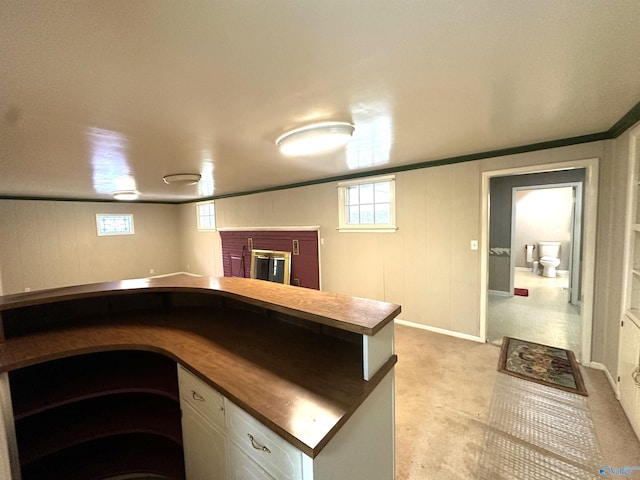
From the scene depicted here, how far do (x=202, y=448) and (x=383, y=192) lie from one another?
3.53 meters

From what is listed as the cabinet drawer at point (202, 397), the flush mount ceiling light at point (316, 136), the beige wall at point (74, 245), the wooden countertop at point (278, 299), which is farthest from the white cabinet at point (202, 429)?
the beige wall at point (74, 245)

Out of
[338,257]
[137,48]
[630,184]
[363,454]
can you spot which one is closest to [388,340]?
[363,454]

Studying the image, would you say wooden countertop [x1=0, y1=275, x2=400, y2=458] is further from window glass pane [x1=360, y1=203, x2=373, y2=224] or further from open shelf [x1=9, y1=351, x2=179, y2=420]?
window glass pane [x1=360, y1=203, x2=373, y2=224]

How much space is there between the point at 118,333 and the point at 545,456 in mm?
2880

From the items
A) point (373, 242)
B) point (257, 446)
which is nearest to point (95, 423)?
point (257, 446)

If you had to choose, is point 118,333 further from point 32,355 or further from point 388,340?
point 388,340

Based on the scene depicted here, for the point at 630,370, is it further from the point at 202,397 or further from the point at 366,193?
the point at 366,193

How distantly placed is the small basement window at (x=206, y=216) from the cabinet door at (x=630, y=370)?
23.7 ft

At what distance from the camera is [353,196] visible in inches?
170

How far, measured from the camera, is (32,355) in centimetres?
144

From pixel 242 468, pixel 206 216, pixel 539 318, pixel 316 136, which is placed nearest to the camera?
pixel 242 468

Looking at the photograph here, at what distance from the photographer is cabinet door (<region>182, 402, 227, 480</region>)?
1.25m

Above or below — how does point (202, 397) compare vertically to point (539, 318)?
above

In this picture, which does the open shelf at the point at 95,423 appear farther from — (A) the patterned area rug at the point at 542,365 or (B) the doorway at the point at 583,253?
(B) the doorway at the point at 583,253
